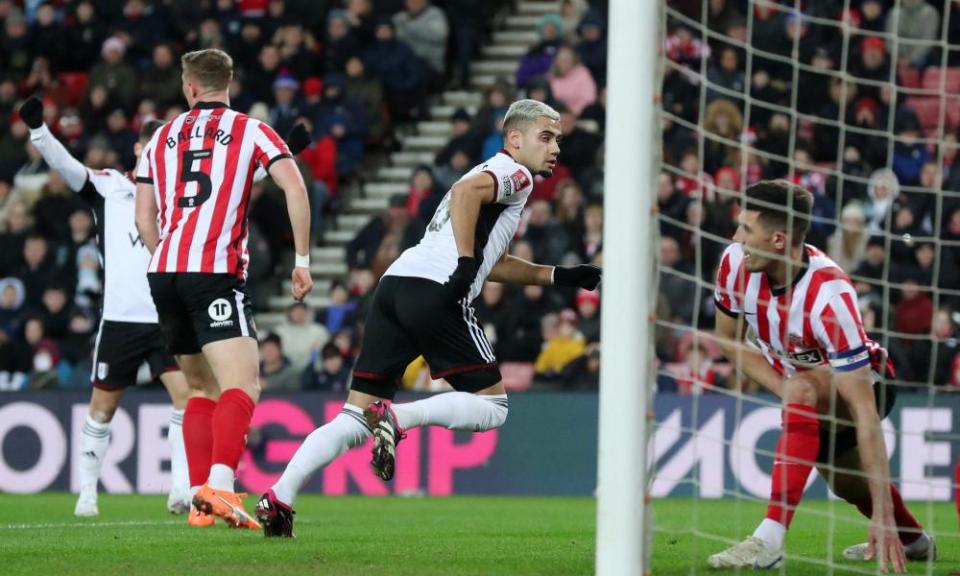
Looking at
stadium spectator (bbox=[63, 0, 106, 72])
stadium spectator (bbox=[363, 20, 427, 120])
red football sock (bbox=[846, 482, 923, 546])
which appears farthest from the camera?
stadium spectator (bbox=[63, 0, 106, 72])

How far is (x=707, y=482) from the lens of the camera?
13.0 meters

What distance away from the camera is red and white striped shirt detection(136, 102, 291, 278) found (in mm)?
7598

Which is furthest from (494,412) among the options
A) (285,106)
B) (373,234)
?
(285,106)

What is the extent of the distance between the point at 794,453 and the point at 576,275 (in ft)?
4.74

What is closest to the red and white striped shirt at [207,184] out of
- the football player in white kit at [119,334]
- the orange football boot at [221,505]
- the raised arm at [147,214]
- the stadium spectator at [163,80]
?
the raised arm at [147,214]

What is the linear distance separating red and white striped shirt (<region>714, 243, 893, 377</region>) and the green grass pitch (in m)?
0.64

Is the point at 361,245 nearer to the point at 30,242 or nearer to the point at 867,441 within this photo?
the point at 30,242

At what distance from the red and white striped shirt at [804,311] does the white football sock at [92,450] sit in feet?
15.6

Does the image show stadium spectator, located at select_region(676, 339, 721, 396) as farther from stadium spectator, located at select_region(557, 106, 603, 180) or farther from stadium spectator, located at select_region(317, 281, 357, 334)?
stadium spectator, located at select_region(317, 281, 357, 334)

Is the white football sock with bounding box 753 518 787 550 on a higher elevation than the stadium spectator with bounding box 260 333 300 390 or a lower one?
lower

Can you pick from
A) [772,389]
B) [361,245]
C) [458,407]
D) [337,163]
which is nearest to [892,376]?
[772,389]

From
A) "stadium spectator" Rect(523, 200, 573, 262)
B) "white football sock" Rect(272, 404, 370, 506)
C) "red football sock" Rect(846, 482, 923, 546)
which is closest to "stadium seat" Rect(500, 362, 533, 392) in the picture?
"stadium spectator" Rect(523, 200, 573, 262)

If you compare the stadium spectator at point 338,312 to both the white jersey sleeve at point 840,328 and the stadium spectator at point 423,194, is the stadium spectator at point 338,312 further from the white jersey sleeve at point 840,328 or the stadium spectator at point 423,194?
the white jersey sleeve at point 840,328

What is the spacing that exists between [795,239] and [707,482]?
6.71 metres
